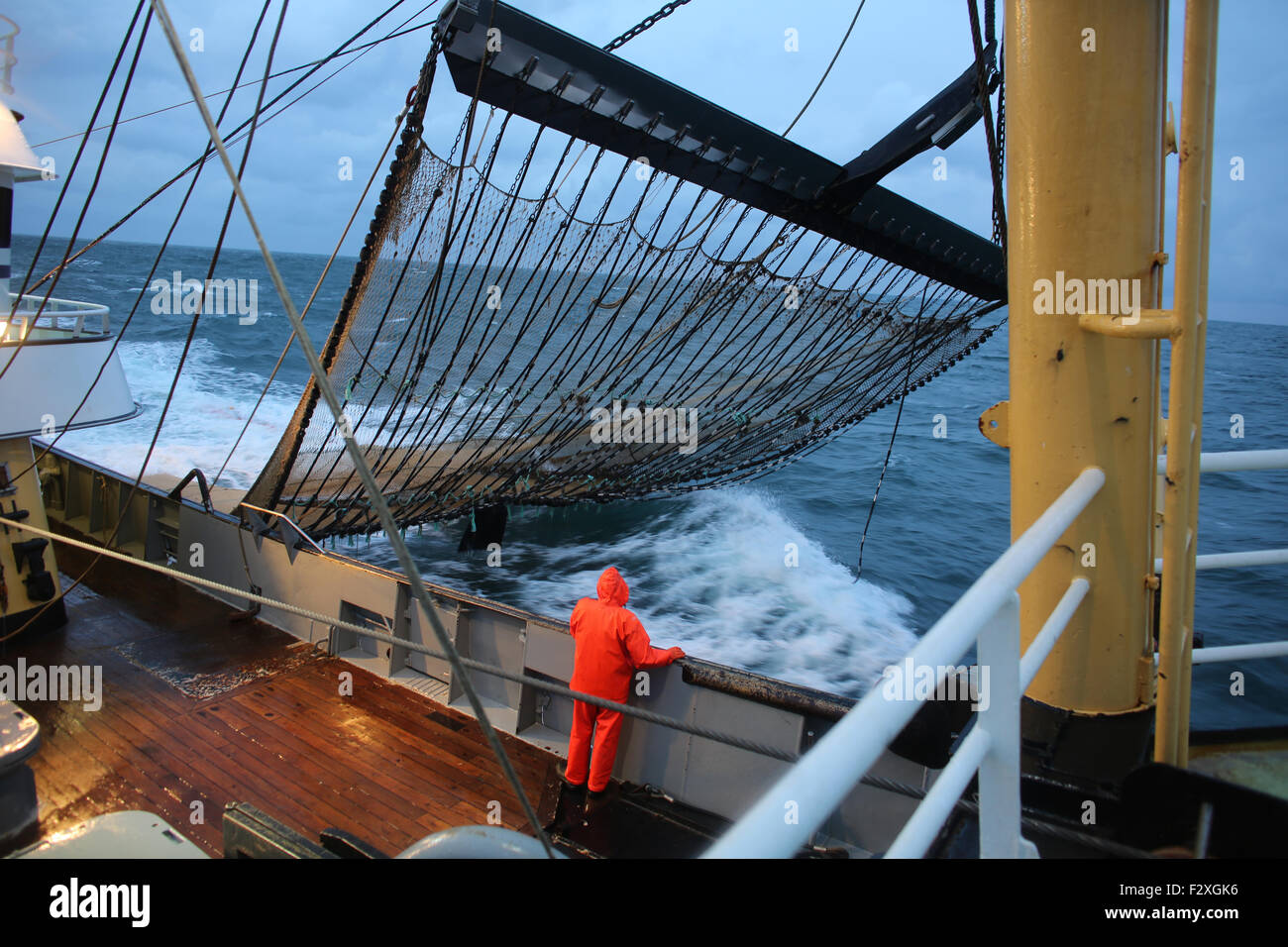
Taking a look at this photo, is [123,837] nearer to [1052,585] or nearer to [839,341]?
[1052,585]

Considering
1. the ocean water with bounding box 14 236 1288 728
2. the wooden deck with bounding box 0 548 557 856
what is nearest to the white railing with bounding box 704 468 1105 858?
the wooden deck with bounding box 0 548 557 856

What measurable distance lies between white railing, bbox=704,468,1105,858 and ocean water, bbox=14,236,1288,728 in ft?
17.9

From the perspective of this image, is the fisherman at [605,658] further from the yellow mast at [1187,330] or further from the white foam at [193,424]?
the white foam at [193,424]

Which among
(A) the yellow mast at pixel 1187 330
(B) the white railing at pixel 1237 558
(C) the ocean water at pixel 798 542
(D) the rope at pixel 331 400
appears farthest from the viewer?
(C) the ocean water at pixel 798 542

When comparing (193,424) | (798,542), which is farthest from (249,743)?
(193,424)

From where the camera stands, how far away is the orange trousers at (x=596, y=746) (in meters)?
4.62

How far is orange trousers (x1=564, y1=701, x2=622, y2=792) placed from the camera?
15.2ft

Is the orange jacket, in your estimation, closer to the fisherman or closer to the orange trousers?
the fisherman

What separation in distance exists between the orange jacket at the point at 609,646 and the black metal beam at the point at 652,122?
2828 millimetres

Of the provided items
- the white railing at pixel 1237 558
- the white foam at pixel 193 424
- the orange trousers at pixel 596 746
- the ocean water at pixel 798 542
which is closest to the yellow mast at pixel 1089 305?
the white railing at pixel 1237 558

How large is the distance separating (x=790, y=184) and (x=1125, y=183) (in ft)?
11.5

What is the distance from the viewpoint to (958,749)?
1.45 metres

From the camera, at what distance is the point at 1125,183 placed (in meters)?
2.24
